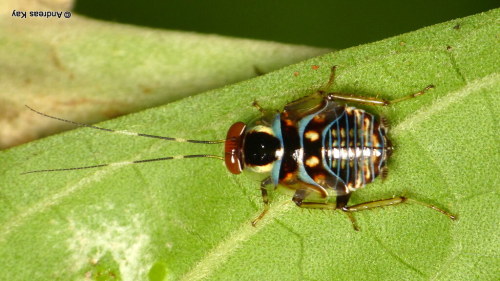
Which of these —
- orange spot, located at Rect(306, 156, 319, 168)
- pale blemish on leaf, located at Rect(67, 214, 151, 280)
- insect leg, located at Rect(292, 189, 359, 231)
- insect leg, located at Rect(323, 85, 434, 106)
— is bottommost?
pale blemish on leaf, located at Rect(67, 214, 151, 280)

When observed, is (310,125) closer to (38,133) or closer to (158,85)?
(158,85)

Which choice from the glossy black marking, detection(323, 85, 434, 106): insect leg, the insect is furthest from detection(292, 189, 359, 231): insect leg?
detection(323, 85, 434, 106): insect leg

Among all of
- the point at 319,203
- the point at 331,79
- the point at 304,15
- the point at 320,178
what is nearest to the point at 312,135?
the point at 320,178

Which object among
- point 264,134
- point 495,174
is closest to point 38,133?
point 264,134

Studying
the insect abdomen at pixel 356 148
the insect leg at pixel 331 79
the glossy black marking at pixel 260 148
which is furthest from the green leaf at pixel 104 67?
the insect abdomen at pixel 356 148

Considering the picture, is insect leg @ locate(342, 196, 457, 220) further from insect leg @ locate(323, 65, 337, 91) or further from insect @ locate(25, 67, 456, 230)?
insect leg @ locate(323, 65, 337, 91)

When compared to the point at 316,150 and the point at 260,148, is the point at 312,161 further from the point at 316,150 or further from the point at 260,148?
the point at 260,148
